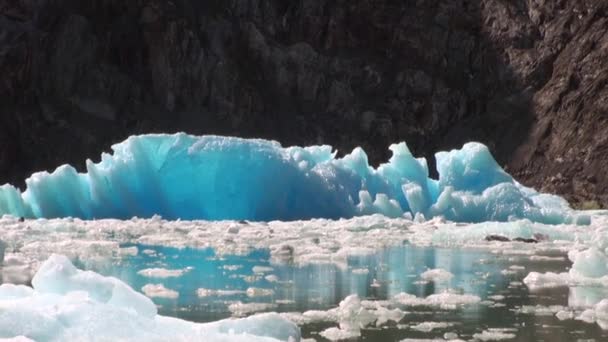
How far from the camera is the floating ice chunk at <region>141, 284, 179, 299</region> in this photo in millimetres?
7821

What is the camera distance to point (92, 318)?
188 inches

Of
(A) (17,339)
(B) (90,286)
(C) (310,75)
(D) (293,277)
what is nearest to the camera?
(A) (17,339)

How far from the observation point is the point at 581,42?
4184 centimetres

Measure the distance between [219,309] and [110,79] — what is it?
36.9 m

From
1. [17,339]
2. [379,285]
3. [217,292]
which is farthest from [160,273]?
[17,339]

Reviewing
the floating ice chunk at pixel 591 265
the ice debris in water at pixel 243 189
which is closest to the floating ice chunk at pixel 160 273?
the floating ice chunk at pixel 591 265

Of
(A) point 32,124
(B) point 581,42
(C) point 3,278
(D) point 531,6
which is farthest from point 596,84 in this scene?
(C) point 3,278

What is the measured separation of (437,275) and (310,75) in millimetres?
35855

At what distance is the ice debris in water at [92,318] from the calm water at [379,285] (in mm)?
819

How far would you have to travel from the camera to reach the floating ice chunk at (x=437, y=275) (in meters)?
9.30

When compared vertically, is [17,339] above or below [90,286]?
below

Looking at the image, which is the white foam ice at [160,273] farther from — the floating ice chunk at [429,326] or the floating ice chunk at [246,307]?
the floating ice chunk at [429,326]

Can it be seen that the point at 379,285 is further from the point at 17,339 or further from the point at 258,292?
the point at 17,339

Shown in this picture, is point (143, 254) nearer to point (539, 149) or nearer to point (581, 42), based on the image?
point (539, 149)
